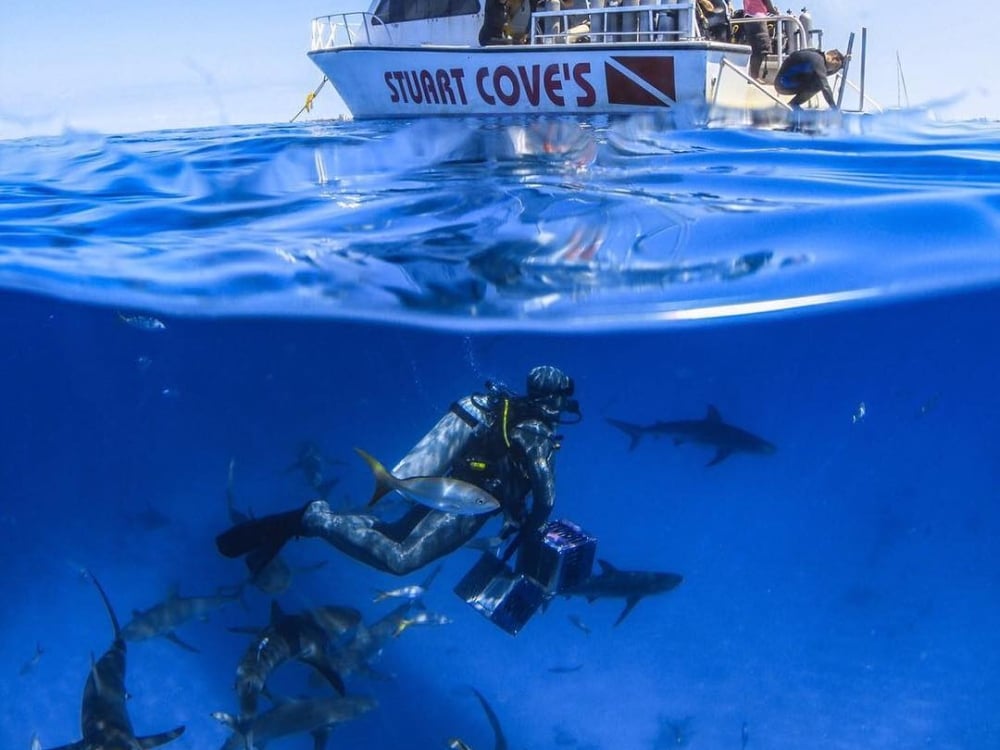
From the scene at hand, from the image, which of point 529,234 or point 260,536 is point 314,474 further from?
point 529,234

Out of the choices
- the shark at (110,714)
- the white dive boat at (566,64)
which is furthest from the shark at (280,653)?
the white dive boat at (566,64)

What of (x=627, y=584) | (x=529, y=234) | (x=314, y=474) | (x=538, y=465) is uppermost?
(x=529, y=234)

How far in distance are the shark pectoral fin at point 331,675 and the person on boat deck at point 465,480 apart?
0.81 meters

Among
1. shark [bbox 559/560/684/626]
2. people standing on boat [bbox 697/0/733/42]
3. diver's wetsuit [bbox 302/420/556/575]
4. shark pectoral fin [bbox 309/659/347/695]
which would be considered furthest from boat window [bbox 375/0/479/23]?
shark pectoral fin [bbox 309/659/347/695]

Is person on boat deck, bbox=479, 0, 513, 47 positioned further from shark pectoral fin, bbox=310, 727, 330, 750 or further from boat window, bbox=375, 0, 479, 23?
shark pectoral fin, bbox=310, 727, 330, 750

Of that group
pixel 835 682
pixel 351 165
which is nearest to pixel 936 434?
pixel 835 682

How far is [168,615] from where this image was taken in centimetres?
671

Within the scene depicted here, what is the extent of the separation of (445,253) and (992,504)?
18.1 m

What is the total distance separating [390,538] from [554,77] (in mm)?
13229

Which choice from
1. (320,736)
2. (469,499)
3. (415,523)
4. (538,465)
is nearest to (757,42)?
(415,523)

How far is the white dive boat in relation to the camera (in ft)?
53.4

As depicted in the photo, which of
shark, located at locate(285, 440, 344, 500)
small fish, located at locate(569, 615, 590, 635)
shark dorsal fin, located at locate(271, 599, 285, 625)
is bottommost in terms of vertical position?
small fish, located at locate(569, 615, 590, 635)

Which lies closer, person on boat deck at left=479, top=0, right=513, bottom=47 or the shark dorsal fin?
the shark dorsal fin

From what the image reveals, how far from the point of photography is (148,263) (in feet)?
26.1
